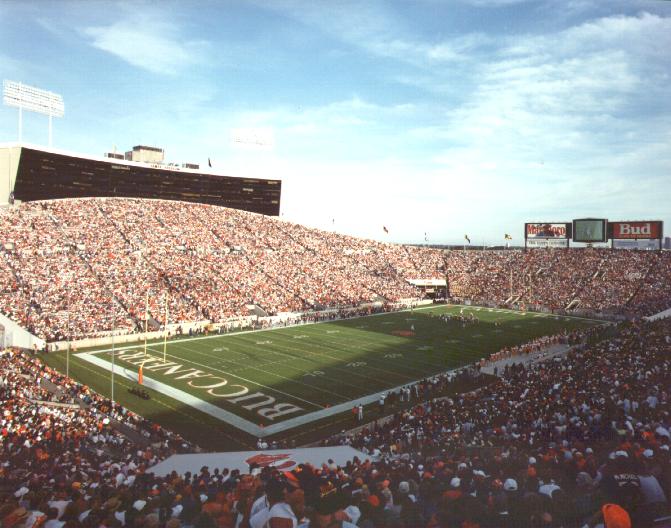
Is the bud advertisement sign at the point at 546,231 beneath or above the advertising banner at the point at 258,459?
above

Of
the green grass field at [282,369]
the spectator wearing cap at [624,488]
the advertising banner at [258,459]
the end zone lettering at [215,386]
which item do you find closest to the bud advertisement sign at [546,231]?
the green grass field at [282,369]

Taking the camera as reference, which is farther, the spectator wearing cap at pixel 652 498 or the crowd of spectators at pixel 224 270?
the crowd of spectators at pixel 224 270

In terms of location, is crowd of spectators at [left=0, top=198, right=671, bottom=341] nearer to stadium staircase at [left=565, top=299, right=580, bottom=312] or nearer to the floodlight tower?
A: stadium staircase at [left=565, top=299, right=580, bottom=312]

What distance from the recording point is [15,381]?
1692 centimetres

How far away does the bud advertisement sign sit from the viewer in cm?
5797

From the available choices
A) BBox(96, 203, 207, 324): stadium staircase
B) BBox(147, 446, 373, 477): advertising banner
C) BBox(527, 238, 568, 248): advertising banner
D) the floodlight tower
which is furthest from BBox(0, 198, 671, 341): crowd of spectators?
BBox(147, 446, 373, 477): advertising banner

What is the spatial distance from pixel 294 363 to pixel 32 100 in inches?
1566

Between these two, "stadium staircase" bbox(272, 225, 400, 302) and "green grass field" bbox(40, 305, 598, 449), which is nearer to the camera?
"green grass field" bbox(40, 305, 598, 449)

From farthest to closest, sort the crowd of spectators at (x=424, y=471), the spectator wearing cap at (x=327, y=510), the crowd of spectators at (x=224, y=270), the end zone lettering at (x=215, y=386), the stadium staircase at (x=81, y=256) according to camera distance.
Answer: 1. the stadium staircase at (x=81, y=256)
2. the crowd of spectators at (x=224, y=270)
3. the end zone lettering at (x=215, y=386)
4. the crowd of spectators at (x=424, y=471)
5. the spectator wearing cap at (x=327, y=510)

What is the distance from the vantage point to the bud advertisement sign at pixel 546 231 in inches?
2282

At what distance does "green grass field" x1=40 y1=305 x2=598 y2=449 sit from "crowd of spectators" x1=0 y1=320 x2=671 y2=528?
2640 mm

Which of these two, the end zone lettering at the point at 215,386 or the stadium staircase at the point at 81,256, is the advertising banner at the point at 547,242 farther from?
the end zone lettering at the point at 215,386

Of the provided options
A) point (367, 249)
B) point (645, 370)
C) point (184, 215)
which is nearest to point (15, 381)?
point (645, 370)

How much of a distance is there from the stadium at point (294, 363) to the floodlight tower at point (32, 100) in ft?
0.83
